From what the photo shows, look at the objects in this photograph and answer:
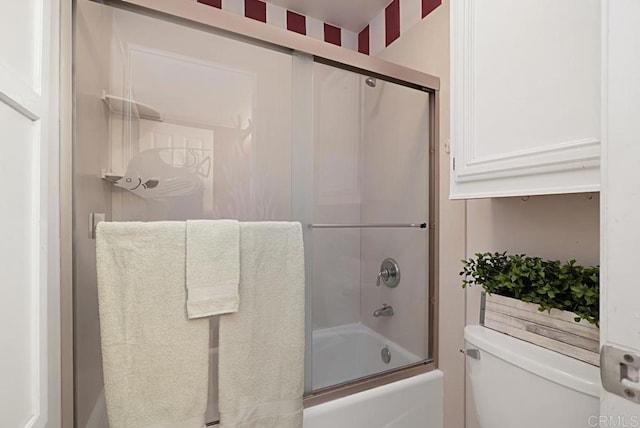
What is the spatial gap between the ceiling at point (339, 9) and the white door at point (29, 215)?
136 centimetres

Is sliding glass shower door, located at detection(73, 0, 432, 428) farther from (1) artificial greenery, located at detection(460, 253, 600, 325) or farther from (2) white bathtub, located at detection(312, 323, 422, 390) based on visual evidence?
(1) artificial greenery, located at detection(460, 253, 600, 325)

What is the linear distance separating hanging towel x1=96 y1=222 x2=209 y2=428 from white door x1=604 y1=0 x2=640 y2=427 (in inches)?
36.7

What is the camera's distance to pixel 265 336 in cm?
99

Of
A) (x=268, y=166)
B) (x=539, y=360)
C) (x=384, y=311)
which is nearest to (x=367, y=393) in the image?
(x=384, y=311)

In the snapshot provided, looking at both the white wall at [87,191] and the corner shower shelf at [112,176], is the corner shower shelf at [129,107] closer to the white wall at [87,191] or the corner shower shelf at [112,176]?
the white wall at [87,191]

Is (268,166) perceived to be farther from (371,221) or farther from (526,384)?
(526,384)

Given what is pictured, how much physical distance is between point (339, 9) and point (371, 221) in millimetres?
1315

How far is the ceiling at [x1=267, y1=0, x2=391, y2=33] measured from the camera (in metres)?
1.78

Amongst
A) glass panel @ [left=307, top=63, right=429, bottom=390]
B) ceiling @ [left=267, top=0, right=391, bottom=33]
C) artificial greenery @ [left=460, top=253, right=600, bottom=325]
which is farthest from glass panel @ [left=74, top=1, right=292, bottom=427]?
ceiling @ [left=267, top=0, right=391, bottom=33]

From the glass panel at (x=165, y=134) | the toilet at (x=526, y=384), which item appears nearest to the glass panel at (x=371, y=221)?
the glass panel at (x=165, y=134)

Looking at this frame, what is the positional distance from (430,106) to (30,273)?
1539 millimetres

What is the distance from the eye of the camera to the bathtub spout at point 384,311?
1610 mm

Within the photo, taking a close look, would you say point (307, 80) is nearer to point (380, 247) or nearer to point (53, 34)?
point (53, 34)

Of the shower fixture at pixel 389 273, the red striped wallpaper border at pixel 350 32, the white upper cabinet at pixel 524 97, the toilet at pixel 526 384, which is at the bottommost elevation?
the toilet at pixel 526 384
